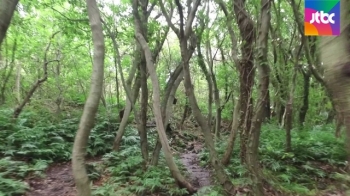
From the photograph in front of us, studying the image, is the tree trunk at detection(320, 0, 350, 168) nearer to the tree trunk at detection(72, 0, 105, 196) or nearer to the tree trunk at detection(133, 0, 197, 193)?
the tree trunk at detection(72, 0, 105, 196)

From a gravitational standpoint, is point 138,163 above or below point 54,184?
above

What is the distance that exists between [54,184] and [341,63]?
6736mm

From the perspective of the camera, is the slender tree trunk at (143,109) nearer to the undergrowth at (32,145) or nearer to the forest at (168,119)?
the forest at (168,119)

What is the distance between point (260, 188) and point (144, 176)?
2.97m

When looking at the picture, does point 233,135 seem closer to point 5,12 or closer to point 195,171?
point 195,171

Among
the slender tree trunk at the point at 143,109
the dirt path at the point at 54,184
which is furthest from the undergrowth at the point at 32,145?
the slender tree trunk at the point at 143,109

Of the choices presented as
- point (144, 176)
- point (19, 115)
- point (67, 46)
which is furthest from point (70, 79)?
point (144, 176)

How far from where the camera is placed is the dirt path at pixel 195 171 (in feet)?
23.6

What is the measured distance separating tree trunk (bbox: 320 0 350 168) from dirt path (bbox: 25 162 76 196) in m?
5.84

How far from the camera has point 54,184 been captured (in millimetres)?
6676

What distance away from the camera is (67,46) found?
13508mm

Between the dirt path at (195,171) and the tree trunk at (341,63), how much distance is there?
222 inches

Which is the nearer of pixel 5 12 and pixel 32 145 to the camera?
pixel 5 12

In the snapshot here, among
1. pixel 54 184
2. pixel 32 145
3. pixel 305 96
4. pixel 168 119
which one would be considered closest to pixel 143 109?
pixel 168 119
